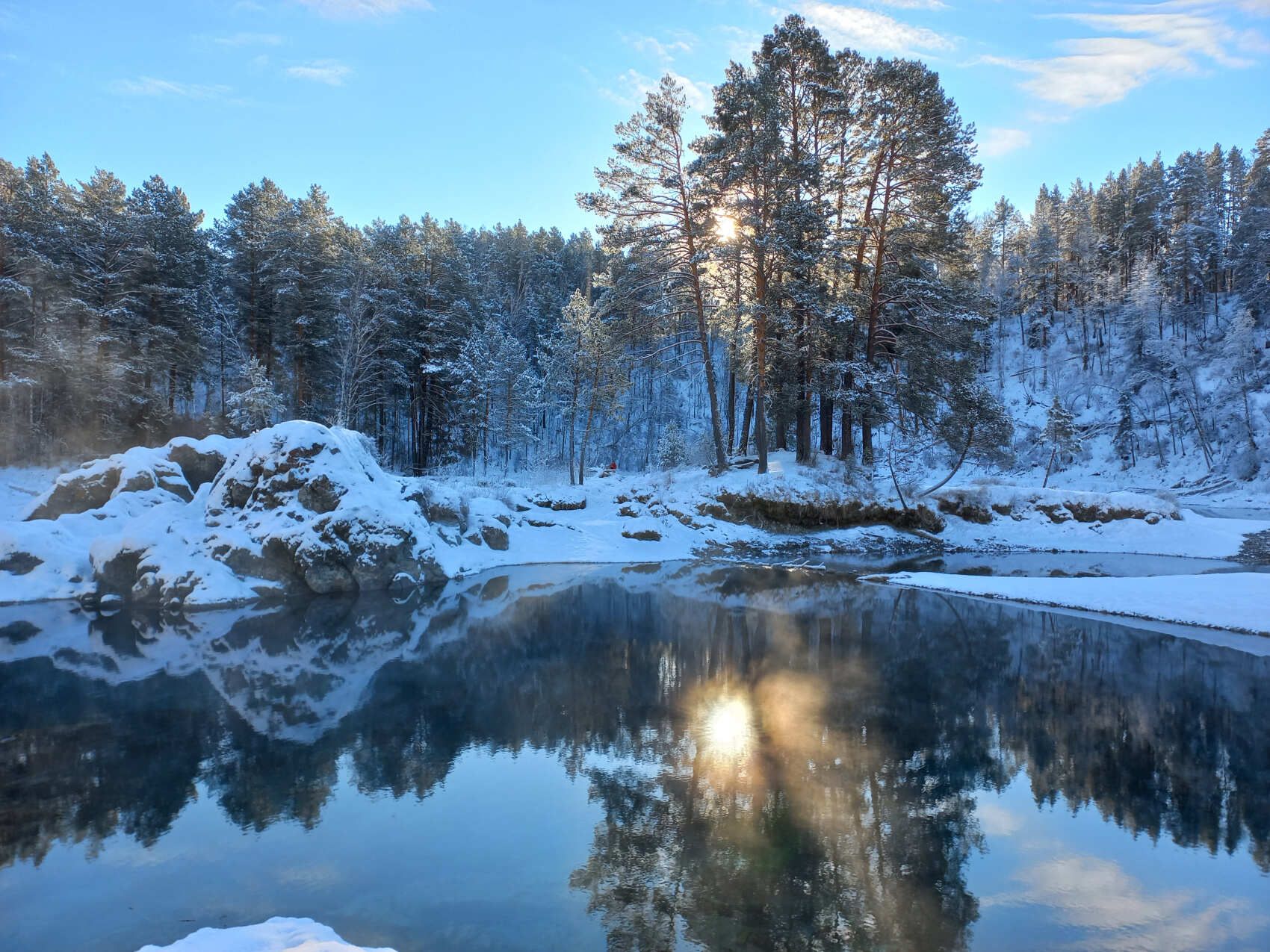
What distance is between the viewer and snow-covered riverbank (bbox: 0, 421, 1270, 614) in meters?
18.1

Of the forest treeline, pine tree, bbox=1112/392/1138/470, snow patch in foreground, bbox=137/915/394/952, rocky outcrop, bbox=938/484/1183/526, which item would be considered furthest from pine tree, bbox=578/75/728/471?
pine tree, bbox=1112/392/1138/470

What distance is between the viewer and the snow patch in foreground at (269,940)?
3.99 meters

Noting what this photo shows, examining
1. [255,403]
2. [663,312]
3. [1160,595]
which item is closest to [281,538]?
[255,403]

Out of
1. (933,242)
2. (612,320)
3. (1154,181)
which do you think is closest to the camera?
(933,242)

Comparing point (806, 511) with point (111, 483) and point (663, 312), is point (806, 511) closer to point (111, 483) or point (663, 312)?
point (663, 312)

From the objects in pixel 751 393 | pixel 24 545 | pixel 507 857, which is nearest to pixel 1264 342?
pixel 751 393

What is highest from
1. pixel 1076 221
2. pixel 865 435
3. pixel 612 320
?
pixel 1076 221

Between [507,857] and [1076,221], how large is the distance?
86753 mm

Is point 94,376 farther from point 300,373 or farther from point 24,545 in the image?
point 24,545

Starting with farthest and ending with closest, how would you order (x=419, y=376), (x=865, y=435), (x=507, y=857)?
(x=419, y=376) → (x=865, y=435) → (x=507, y=857)

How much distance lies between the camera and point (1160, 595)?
1645cm

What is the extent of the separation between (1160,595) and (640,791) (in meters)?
16.2

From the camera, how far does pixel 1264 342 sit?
5112cm

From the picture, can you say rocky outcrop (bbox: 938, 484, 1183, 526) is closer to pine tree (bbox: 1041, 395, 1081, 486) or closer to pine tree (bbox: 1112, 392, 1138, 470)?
pine tree (bbox: 1041, 395, 1081, 486)
